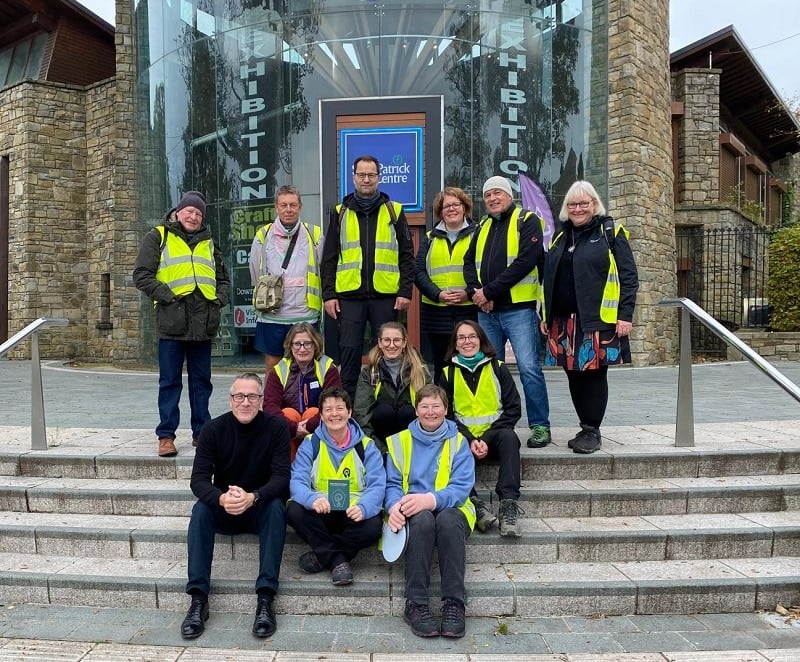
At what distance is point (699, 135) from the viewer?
1575 centimetres

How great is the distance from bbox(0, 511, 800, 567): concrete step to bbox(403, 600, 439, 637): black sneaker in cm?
48

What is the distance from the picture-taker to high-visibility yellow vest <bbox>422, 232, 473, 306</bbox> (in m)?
4.75

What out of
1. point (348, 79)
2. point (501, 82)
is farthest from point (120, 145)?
point (501, 82)

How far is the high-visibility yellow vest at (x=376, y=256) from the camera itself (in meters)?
4.67

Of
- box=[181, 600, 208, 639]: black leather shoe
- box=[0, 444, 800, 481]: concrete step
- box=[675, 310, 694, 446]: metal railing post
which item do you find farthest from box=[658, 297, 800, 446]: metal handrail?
box=[181, 600, 208, 639]: black leather shoe

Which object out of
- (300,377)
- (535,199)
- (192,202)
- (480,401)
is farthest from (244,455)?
(535,199)

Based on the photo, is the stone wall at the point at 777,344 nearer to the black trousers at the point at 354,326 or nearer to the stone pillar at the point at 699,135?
the stone pillar at the point at 699,135

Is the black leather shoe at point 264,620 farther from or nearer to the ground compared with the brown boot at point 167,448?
nearer to the ground

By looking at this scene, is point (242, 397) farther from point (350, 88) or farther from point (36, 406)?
point (350, 88)

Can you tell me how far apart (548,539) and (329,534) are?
4.07 feet

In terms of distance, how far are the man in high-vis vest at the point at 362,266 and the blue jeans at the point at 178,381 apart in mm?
987

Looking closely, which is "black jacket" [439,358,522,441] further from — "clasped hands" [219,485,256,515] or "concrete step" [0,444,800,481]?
"clasped hands" [219,485,256,515]

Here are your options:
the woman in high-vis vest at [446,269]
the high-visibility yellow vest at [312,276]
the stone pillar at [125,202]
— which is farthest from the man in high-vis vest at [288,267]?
the stone pillar at [125,202]

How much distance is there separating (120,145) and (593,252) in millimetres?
13048
